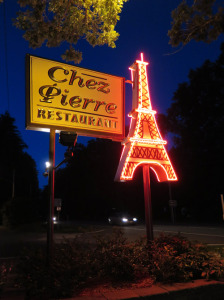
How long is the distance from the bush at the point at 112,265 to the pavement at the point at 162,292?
21 cm

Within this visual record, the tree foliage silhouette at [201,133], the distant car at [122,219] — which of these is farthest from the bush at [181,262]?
the tree foliage silhouette at [201,133]

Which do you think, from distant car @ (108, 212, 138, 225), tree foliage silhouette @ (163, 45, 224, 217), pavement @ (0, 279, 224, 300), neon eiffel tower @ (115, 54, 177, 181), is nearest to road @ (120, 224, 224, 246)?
neon eiffel tower @ (115, 54, 177, 181)

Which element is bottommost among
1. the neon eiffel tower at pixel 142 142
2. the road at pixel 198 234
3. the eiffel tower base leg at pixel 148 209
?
the road at pixel 198 234

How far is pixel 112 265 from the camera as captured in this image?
17.7 ft

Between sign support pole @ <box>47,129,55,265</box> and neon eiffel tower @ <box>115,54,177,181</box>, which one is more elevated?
neon eiffel tower @ <box>115,54,177,181</box>

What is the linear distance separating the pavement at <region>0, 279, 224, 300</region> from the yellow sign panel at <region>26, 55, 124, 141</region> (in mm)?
3603

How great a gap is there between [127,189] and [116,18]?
4359 centimetres

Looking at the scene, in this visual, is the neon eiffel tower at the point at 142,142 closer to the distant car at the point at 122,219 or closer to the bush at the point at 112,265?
the bush at the point at 112,265

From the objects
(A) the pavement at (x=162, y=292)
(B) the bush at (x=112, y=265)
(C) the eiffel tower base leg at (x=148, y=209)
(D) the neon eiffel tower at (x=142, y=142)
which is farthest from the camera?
(D) the neon eiffel tower at (x=142, y=142)

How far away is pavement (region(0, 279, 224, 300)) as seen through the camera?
4449mm

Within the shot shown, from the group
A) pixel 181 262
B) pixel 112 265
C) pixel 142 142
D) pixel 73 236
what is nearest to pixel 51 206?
pixel 112 265

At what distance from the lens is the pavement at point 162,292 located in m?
4.45

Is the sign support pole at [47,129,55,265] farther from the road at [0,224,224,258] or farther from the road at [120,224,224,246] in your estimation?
the road at [120,224,224,246]

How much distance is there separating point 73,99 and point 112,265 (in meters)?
3.96
